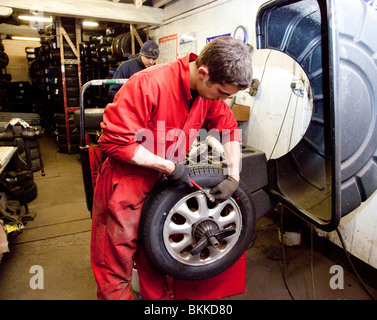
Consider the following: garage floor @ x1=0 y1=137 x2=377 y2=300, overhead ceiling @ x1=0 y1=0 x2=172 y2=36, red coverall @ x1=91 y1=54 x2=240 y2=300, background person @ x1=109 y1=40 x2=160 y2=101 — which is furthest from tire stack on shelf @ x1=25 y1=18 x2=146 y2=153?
red coverall @ x1=91 y1=54 x2=240 y2=300

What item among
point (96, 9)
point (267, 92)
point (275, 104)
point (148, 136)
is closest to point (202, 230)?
point (148, 136)

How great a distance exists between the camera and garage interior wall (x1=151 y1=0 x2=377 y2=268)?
2.13m

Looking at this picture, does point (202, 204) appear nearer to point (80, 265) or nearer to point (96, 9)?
point (80, 265)

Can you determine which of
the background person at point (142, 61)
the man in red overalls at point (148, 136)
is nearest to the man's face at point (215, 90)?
the man in red overalls at point (148, 136)

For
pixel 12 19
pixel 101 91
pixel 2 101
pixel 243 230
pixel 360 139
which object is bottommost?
pixel 2 101

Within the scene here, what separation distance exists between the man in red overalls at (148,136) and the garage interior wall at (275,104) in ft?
4.44

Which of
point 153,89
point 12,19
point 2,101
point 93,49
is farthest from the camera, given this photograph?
point 2,101

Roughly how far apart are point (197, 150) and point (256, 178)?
1.74 ft

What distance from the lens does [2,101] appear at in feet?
27.5

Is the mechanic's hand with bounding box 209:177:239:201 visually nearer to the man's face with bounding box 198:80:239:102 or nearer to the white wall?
the man's face with bounding box 198:80:239:102

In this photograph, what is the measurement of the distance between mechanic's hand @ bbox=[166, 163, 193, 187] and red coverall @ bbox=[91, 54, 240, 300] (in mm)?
129
